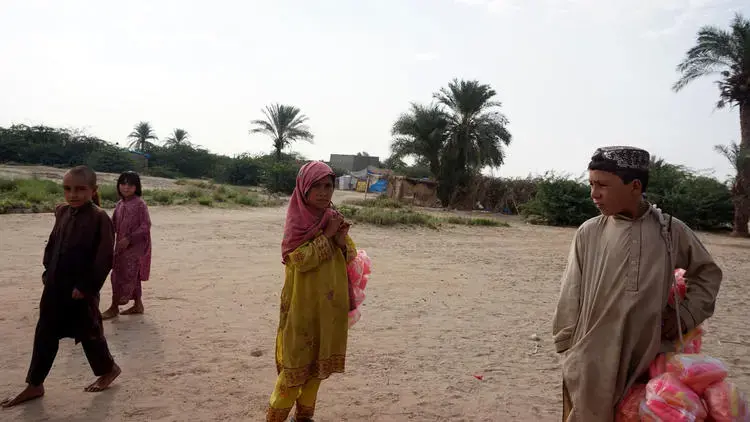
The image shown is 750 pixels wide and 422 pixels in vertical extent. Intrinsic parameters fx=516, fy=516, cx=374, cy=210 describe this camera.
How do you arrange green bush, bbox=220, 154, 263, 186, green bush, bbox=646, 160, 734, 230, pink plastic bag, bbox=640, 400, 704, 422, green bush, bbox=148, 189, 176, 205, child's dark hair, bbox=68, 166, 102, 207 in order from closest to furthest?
1. pink plastic bag, bbox=640, 400, 704, 422
2. child's dark hair, bbox=68, 166, 102, 207
3. green bush, bbox=148, 189, 176, 205
4. green bush, bbox=646, 160, 734, 230
5. green bush, bbox=220, 154, 263, 186

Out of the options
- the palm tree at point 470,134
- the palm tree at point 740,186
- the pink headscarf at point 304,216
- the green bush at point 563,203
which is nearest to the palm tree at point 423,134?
the palm tree at point 470,134

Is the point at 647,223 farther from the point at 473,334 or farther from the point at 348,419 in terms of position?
the point at 473,334

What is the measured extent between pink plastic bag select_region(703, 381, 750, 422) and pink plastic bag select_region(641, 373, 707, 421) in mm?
36

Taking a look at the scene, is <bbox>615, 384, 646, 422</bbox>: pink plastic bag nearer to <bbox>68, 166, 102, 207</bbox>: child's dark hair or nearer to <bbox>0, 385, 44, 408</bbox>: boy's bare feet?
<bbox>68, 166, 102, 207</bbox>: child's dark hair

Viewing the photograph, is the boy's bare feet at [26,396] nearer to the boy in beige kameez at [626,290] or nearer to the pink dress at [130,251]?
the pink dress at [130,251]

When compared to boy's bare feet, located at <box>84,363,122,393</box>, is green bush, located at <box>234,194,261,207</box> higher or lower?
higher

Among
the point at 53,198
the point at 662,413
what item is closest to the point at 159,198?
the point at 53,198

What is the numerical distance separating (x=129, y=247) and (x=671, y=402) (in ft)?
16.4

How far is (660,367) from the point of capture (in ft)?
6.83

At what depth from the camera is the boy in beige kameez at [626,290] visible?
2.14m

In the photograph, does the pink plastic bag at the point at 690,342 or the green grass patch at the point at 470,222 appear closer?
the pink plastic bag at the point at 690,342

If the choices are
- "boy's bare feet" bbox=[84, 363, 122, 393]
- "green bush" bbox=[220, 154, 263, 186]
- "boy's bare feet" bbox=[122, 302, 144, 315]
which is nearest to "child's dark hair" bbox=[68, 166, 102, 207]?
"boy's bare feet" bbox=[84, 363, 122, 393]

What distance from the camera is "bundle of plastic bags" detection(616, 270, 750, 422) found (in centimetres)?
188

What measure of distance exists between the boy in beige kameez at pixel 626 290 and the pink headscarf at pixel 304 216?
1384 mm
